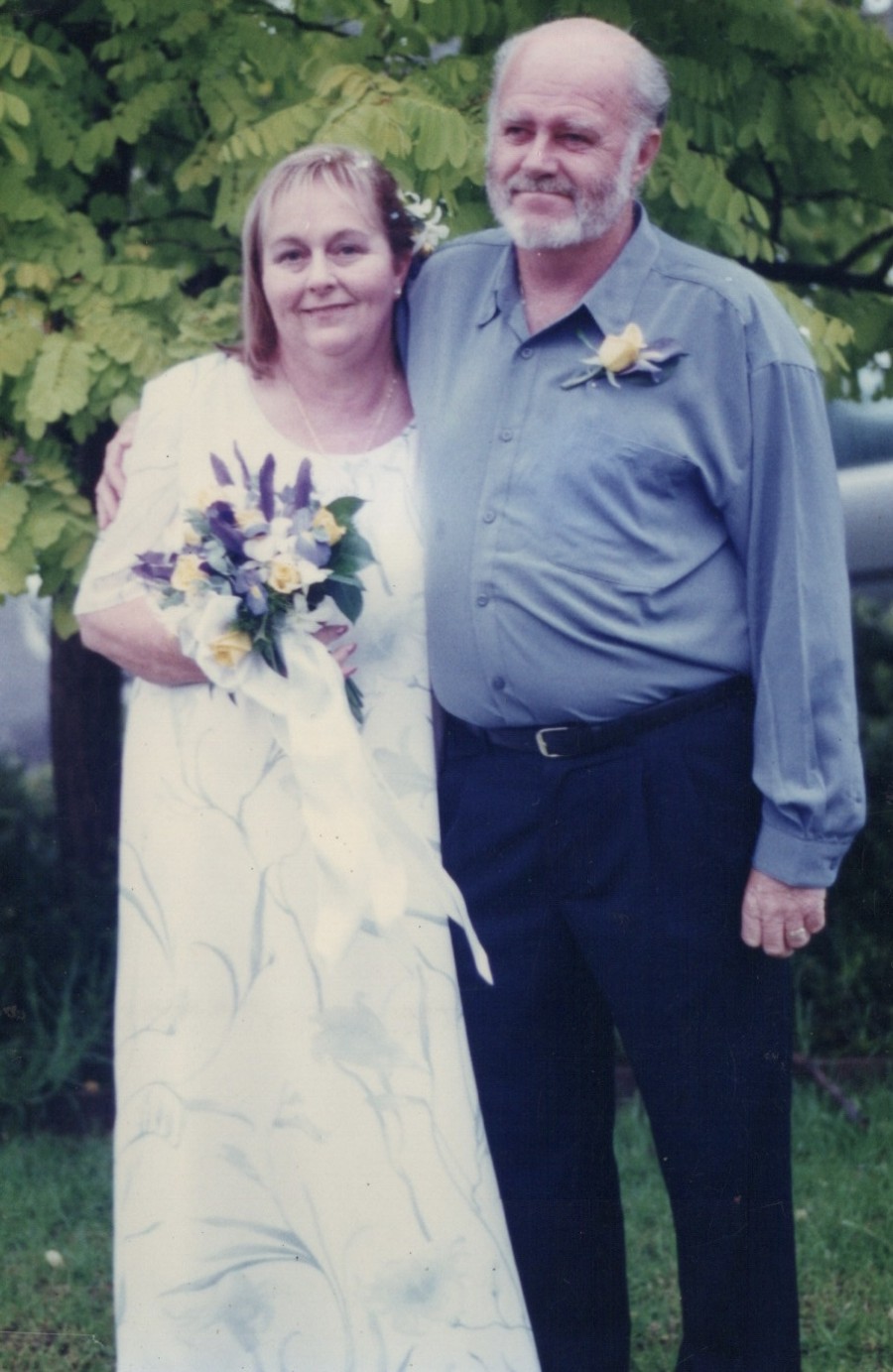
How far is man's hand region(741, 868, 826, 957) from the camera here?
306 centimetres

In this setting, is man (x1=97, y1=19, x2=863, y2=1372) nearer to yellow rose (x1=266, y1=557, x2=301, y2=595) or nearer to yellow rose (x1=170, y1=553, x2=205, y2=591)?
yellow rose (x1=266, y1=557, x2=301, y2=595)

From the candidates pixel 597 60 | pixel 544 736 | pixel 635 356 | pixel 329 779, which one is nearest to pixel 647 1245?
pixel 544 736

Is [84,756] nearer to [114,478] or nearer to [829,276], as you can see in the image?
[114,478]

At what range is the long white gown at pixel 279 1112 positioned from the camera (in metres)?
3.05

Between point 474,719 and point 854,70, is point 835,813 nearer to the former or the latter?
point 474,719

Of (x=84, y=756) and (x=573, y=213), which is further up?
(x=573, y=213)

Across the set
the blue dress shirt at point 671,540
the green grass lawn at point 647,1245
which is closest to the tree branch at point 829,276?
the blue dress shirt at point 671,540

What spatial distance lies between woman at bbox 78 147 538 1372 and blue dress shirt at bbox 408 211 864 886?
0.76ft

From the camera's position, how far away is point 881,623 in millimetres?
6074

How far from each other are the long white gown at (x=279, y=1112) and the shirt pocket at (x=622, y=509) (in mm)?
395

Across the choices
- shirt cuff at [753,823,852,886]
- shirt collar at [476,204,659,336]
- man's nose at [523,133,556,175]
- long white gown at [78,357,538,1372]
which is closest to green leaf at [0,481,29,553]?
long white gown at [78,357,538,1372]

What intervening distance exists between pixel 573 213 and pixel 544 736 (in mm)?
942

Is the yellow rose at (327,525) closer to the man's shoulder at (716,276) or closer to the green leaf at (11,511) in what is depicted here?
the man's shoulder at (716,276)

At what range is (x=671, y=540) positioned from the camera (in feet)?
9.93
